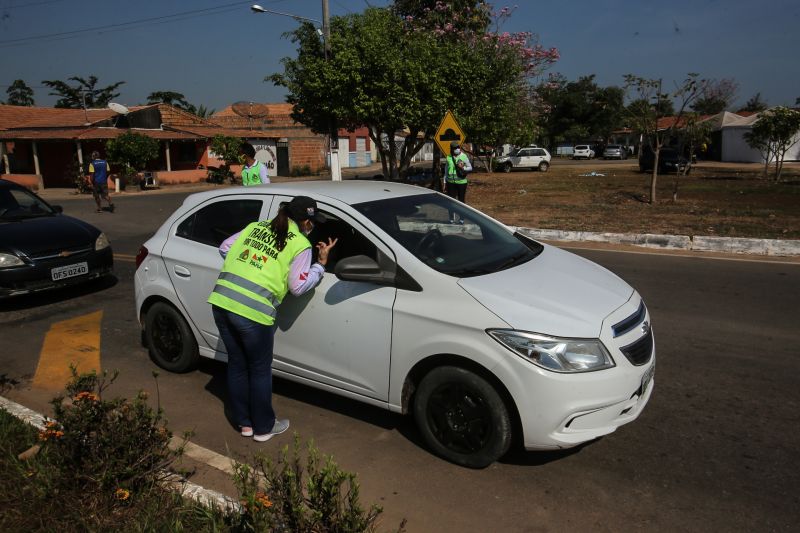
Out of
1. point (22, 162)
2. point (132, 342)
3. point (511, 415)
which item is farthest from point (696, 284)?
point (22, 162)

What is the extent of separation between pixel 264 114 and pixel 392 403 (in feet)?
132

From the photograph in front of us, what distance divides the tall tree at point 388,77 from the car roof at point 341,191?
43.6ft

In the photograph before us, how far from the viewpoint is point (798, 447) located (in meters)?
3.71

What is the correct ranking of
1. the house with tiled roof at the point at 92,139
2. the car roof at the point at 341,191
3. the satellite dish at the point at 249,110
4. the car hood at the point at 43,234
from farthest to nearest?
the satellite dish at the point at 249,110, the house with tiled roof at the point at 92,139, the car hood at the point at 43,234, the car roof at the point at 341,191

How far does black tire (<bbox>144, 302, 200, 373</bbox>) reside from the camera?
4.96 meters

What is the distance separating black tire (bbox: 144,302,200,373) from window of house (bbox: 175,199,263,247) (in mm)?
661

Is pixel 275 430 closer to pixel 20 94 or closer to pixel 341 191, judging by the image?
pixel 341 191

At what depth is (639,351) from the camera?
11.5 ft

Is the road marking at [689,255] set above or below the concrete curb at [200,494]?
below

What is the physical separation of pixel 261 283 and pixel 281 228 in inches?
14.1

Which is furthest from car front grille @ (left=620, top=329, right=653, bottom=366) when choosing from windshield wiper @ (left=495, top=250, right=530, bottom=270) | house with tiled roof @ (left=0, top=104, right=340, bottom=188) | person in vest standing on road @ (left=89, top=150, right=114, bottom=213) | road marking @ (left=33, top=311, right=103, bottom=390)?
house with tiled roof @ (left=0, top=104, right=340, bottom=188)

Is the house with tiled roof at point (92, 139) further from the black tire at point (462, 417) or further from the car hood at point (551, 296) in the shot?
the black tire at point (462, 417)

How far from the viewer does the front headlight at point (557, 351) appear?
10.6ft

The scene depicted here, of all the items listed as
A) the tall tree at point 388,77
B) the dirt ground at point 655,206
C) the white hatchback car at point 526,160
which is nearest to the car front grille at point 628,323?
the dirt ground at point 655,206
